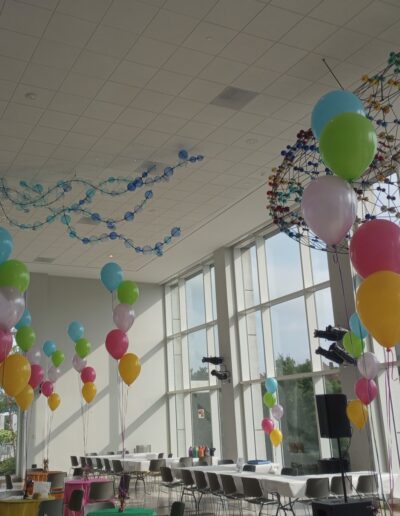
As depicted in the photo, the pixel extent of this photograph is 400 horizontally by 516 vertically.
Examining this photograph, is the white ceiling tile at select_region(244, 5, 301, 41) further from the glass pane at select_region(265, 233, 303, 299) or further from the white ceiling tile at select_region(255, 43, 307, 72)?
the glass pane at select_region(265, 233, 303, 299)

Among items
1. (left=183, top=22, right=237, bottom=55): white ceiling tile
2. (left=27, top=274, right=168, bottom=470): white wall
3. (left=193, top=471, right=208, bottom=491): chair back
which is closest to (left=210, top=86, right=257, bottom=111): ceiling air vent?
(left=183, top=22, right=237, bottom=55): white ceiling tile

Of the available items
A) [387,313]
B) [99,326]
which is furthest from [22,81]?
[99,326]

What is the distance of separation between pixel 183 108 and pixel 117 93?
94 centimetres

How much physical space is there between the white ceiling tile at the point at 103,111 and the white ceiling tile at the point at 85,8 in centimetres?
164

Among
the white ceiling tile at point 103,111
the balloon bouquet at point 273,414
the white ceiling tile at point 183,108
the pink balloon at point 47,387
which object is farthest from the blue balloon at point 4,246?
the balloon bouquet at point 273,414

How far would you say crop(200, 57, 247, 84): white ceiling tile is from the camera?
22.0ft

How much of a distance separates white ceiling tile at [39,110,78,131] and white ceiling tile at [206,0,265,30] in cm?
267

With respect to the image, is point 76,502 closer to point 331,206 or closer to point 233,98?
point 331,206

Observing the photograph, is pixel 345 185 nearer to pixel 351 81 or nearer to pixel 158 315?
pixel 351 81

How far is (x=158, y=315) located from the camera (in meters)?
18.3

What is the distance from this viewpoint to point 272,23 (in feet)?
19.9

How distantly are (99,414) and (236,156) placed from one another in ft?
33.7

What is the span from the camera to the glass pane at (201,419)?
51.9 ft

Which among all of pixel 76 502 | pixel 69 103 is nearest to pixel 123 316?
pixel 76 502
